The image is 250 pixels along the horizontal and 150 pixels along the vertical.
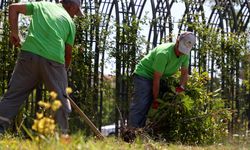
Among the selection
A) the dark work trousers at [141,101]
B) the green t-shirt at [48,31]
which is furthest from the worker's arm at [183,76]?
the green t-shirt at [48,31]

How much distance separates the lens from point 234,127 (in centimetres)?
1115

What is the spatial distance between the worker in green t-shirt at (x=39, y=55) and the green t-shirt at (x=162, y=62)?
185cm

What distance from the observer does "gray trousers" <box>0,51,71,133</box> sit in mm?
4871

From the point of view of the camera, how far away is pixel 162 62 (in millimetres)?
6598

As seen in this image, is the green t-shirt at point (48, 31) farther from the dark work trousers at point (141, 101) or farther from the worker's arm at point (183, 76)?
the worker's arm at point (183, 76)

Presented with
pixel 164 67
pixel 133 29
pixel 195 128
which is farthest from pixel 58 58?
pixel 133 29

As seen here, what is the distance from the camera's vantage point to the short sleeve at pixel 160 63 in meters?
6.60

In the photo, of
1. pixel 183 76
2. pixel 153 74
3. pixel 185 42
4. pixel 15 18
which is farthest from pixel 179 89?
pixel 15 18

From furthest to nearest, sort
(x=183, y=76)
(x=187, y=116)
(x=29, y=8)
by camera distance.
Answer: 1. (x=187, y=116)
2. (x=183, y=76)
3. (x=29, y=8)

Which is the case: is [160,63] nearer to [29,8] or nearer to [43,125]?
[29,8]

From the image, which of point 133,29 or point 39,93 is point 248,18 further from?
point 39,93

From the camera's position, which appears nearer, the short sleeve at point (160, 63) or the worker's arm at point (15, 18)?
the worker's arm at point (15, 18)

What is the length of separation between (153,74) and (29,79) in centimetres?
227

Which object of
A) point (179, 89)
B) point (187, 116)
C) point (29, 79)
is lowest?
point (187, 116)
